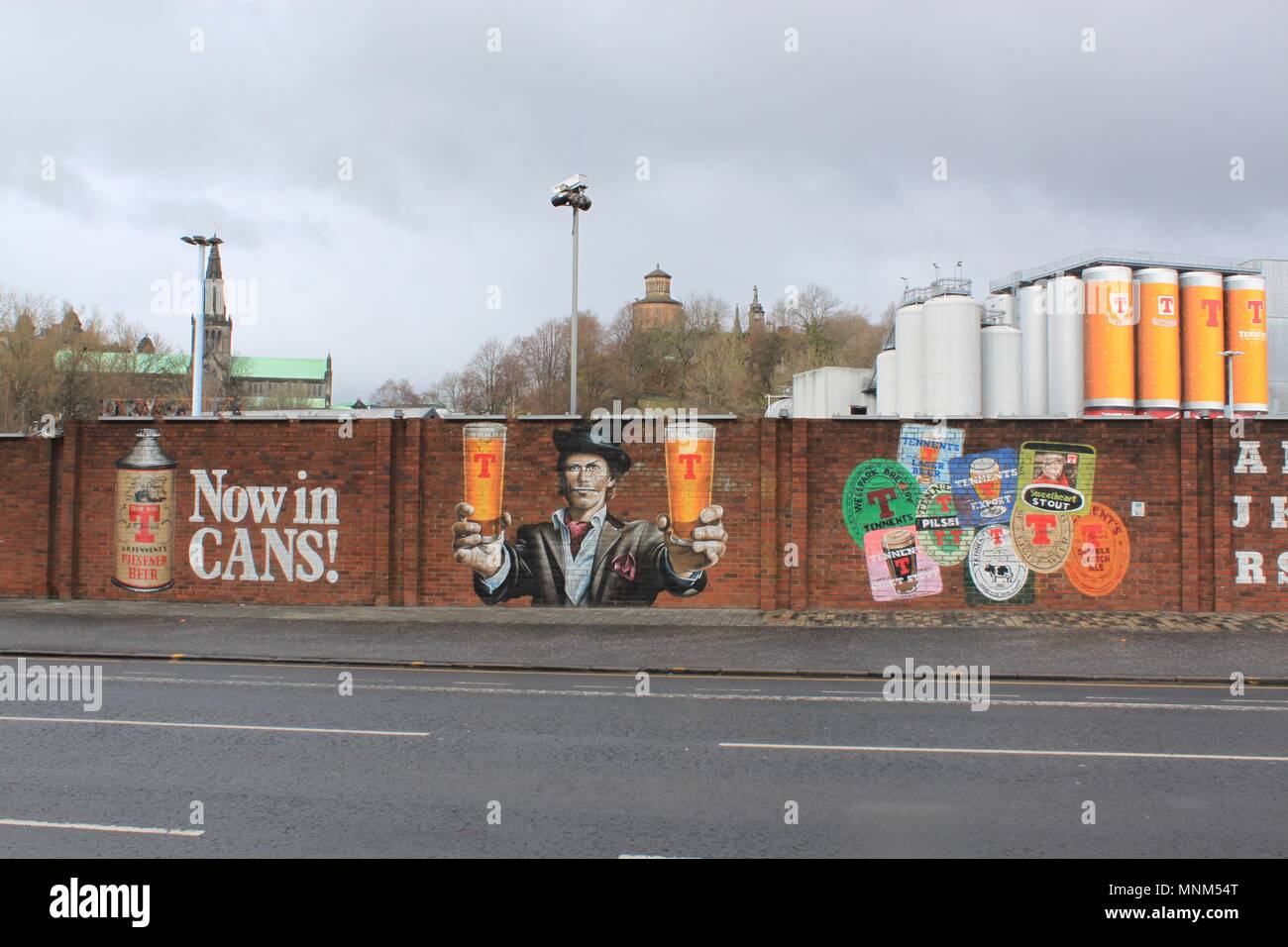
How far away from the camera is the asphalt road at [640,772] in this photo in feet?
19.3

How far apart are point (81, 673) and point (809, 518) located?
38.7ft

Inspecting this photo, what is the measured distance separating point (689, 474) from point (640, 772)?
36.3ft

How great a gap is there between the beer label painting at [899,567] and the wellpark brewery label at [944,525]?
28cm

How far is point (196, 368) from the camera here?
100ft

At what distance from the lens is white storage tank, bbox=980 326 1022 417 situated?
45094 millimetres

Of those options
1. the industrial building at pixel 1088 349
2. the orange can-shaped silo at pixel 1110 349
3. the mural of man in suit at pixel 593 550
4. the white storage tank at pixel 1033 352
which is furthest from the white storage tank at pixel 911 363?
the mural of man in suit at pixel 593 550

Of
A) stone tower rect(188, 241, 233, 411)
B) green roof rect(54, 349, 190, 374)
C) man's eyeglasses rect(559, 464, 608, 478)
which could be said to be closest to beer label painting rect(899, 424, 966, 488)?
man's eyeglasses rect(559, 464, 608, 478)

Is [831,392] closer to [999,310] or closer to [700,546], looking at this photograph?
[999,310]

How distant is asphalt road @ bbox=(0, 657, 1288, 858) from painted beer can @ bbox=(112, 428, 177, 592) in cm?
947

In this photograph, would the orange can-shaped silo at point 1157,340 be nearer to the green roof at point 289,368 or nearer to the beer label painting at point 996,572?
the beer label painting at point 996,572

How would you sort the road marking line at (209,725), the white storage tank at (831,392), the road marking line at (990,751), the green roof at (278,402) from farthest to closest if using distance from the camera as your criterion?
the green roof at (278,402), the white storage tank at (831,392), the road marking line at (209,725), the road marking line at (990,751)
